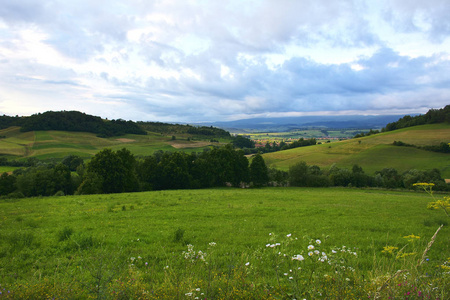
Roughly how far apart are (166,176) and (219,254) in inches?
1546

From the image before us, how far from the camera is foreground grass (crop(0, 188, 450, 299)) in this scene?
411cm

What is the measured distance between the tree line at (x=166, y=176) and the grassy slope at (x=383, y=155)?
15955mm

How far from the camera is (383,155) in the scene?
8819 cm

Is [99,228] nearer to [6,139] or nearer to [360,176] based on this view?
[360,176]

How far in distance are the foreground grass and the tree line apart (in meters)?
20.2

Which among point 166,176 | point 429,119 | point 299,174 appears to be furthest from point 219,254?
point 429,119

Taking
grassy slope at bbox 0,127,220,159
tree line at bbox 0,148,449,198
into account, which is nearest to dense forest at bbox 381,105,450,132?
tree line at bbox 0,148,449,198

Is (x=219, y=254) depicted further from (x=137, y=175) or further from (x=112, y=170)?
(x=137, y=175)

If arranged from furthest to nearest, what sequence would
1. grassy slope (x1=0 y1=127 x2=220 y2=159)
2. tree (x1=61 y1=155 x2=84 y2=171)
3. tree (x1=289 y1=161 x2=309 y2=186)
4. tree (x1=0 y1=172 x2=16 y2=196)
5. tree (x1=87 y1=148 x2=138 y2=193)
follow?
1. grassy slope (x1=0 y1=127 x2=220 y2=159)
2. tree (x1=61 y1=155 x2=84 y2=171)
3. tree (x1=289 y1=161 x2=309 y2=186)
4. tree (x1=0 y1=172 x2=16 y2=196)
5. tree (x1=87 y1=148 x2=138 y2=193)

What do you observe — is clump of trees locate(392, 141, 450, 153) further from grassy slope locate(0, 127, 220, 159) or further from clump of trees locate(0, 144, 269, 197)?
grassy slope locate(0, 127, 220, 159)

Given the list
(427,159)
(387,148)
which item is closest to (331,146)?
(387,148)

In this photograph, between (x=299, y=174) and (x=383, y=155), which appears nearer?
(x=299, y=174)

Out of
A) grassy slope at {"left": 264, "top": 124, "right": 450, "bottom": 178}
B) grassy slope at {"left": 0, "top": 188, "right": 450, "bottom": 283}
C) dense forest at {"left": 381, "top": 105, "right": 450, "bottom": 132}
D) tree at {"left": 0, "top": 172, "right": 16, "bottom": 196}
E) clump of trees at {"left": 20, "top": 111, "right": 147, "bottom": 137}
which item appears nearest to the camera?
grassy slope at {"left": 0, "top": 188, "right": 450, "bottom": 283}

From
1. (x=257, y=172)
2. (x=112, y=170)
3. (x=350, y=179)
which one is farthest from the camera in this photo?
(x=350, y=179)
